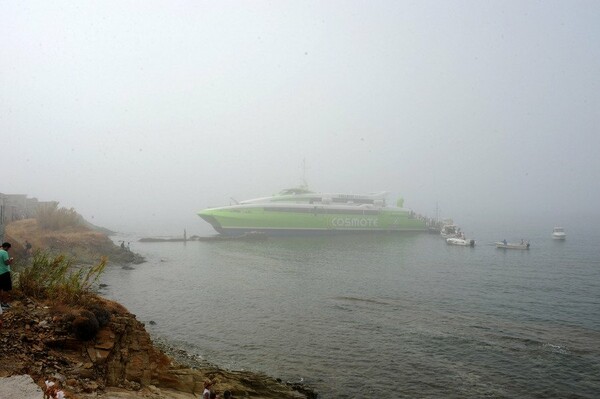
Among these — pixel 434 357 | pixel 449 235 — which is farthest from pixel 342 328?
pixel 449 235

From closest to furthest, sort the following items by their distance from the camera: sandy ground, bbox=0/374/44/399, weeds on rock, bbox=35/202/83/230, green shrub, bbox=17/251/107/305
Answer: sandy ground, bbox=0/374/44/399 → green shrub, bbox=17/251/107/305 → weeds on rock, bbox=35/202/83/230

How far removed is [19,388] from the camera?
5727mm

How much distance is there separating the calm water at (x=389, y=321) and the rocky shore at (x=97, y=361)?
3.37m

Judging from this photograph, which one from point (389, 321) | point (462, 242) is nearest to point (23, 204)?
point (389, 321)

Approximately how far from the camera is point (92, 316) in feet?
28.2

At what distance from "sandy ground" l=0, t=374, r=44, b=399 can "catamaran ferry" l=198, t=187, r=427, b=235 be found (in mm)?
58220

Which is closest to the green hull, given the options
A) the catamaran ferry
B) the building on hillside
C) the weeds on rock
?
the catamaran ferry

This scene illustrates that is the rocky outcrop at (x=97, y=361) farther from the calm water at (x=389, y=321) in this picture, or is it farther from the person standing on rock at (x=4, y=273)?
the calm water at (x=389, y=321)

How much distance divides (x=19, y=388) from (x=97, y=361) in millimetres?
2177

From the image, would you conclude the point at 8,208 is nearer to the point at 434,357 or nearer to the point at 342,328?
the point at 342,328

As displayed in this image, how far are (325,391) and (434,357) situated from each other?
480cm

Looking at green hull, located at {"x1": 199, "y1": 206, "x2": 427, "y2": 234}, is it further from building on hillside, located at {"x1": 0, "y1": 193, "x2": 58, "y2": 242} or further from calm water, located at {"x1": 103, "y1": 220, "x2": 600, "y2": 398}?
calm water, located at {"x1": 103, "y1": 220, "x2": 600, "y2": 398}

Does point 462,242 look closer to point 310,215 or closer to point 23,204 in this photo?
point 310,215

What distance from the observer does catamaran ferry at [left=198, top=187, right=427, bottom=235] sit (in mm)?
64562
